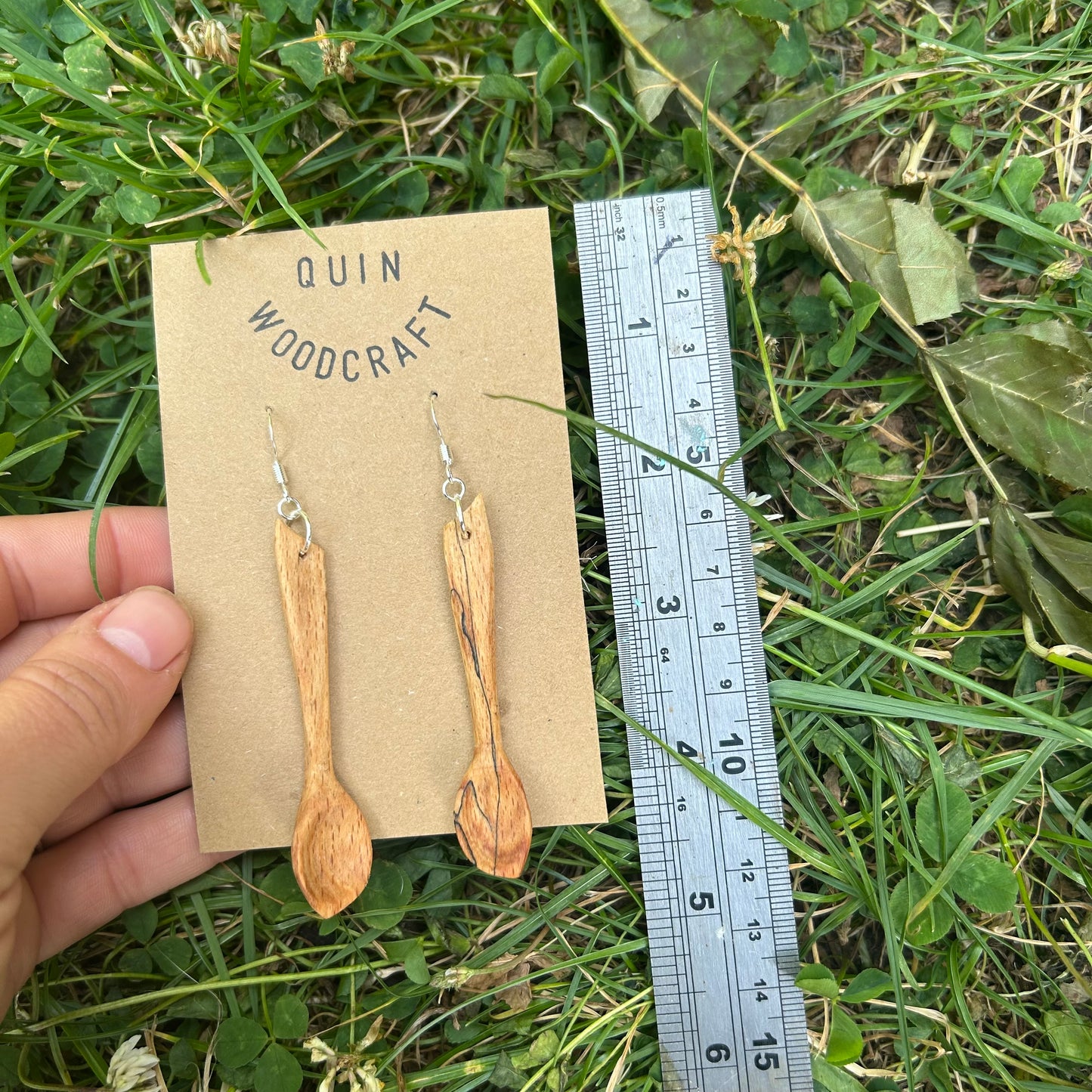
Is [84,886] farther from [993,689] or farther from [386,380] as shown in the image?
[993,689]

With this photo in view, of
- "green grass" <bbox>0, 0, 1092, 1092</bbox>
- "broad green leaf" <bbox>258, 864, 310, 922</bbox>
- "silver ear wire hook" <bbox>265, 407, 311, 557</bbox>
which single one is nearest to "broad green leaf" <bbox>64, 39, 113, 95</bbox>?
"green grass" <bbox>0, 0, 1092, 1092</bbox>

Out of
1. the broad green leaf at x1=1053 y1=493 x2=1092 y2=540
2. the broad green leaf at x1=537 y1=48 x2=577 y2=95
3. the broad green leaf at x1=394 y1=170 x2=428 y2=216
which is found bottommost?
the broad green leaf at x1=1053 y1=493 x2=1092 y2=540

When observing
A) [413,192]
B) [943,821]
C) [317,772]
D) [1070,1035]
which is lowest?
[1070,1035]

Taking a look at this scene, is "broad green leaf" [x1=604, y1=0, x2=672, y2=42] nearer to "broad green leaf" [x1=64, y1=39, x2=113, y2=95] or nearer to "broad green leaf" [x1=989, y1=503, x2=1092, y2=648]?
"broad green leaf" [x1=64, y1=39, x2=113, y2=95]

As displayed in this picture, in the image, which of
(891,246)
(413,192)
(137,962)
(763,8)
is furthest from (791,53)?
(137,962)

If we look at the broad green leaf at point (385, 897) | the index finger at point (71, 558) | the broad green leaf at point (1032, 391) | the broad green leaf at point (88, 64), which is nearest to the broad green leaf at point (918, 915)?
the broad green leaf at point (1032, 391)

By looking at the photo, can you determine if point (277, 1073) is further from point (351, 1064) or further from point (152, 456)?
point (152, 456)
